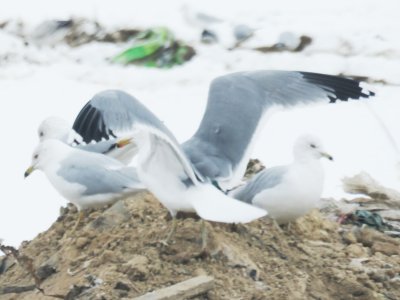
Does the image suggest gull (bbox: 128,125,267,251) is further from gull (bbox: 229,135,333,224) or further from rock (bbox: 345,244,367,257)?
rock (bbox: 345,244,367,257)

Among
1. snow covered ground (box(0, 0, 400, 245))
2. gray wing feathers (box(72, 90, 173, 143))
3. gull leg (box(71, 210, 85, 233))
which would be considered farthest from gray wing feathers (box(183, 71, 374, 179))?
snow covered ground (box(0, 0, 400, 245))

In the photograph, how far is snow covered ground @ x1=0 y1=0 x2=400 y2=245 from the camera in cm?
791

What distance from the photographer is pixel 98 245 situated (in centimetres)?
503

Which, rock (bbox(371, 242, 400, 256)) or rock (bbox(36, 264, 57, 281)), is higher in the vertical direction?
rock (bbox(36, 264, 57, 281))

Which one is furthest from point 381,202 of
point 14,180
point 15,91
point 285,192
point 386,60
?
point 15,91

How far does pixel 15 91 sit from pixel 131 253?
4.91 m

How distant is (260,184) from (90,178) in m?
0.75

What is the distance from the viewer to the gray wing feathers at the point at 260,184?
515 centimetres

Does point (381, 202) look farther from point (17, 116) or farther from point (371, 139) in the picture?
point (17, 116)

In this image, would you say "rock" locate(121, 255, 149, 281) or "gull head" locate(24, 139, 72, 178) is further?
"gull head" locate(24, 139, 72, 178)

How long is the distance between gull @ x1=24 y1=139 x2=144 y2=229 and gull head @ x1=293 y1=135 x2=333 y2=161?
670 mm

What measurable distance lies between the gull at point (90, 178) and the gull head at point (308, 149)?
2.20 feet

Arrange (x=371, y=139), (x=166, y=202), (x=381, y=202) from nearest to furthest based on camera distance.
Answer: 1. (x=166, y=202)
2. (x=381, y=202)
3. (x=371, y=139)

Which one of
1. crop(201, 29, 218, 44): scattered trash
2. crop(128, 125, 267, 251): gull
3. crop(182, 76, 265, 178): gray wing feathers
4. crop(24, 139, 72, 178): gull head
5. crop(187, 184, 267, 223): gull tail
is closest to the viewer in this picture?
crop(187, 184, 267, 223): gull tail
